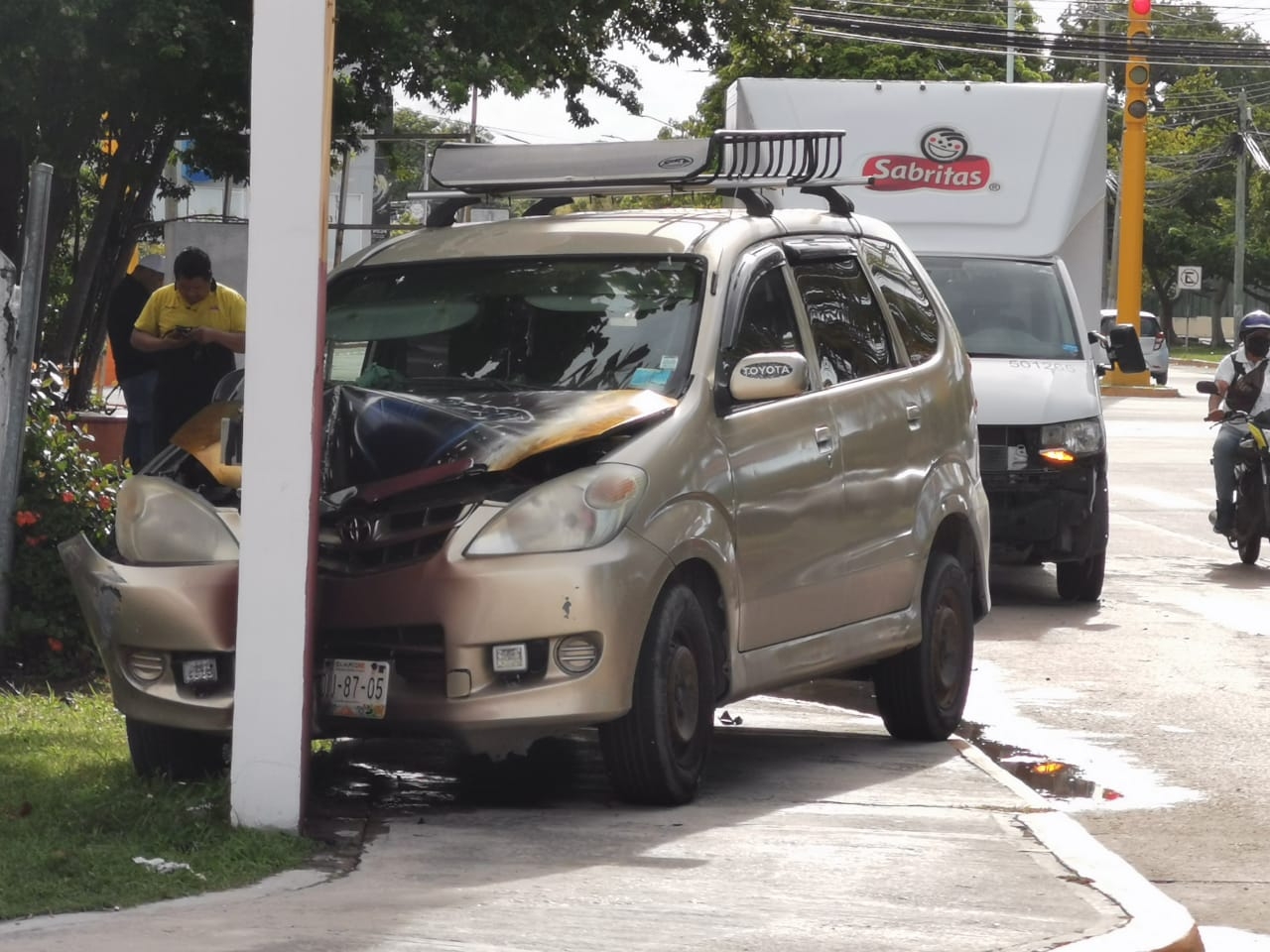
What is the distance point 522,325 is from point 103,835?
2337 mm

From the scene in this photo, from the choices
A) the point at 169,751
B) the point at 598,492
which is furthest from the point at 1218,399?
the point at 169,751

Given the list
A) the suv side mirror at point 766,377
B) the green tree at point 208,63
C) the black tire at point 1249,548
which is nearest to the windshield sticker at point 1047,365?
the black tire at point 1249,548

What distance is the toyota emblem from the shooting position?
261 inches

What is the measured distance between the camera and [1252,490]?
1580 centimetres

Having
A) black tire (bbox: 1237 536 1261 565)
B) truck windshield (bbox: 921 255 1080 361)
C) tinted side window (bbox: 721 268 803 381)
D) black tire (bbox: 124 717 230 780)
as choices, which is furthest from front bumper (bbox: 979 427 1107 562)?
black tire (bbox: 124 717 230 780)

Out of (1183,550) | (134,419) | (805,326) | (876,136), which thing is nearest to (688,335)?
(805,326)

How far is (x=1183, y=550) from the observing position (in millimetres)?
16656

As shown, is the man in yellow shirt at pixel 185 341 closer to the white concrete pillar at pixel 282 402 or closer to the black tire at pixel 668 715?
the black tire at pixel 668 715

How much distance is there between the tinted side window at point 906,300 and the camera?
8.99m

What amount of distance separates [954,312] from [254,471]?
29.6 feet

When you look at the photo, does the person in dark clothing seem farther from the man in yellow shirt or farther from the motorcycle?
the motorcycle

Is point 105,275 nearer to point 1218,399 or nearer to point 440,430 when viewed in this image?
point 1218,399

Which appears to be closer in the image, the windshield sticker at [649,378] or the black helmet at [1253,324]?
the windshield sticker at [649,378]

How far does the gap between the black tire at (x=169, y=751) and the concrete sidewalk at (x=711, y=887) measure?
0.77 m
